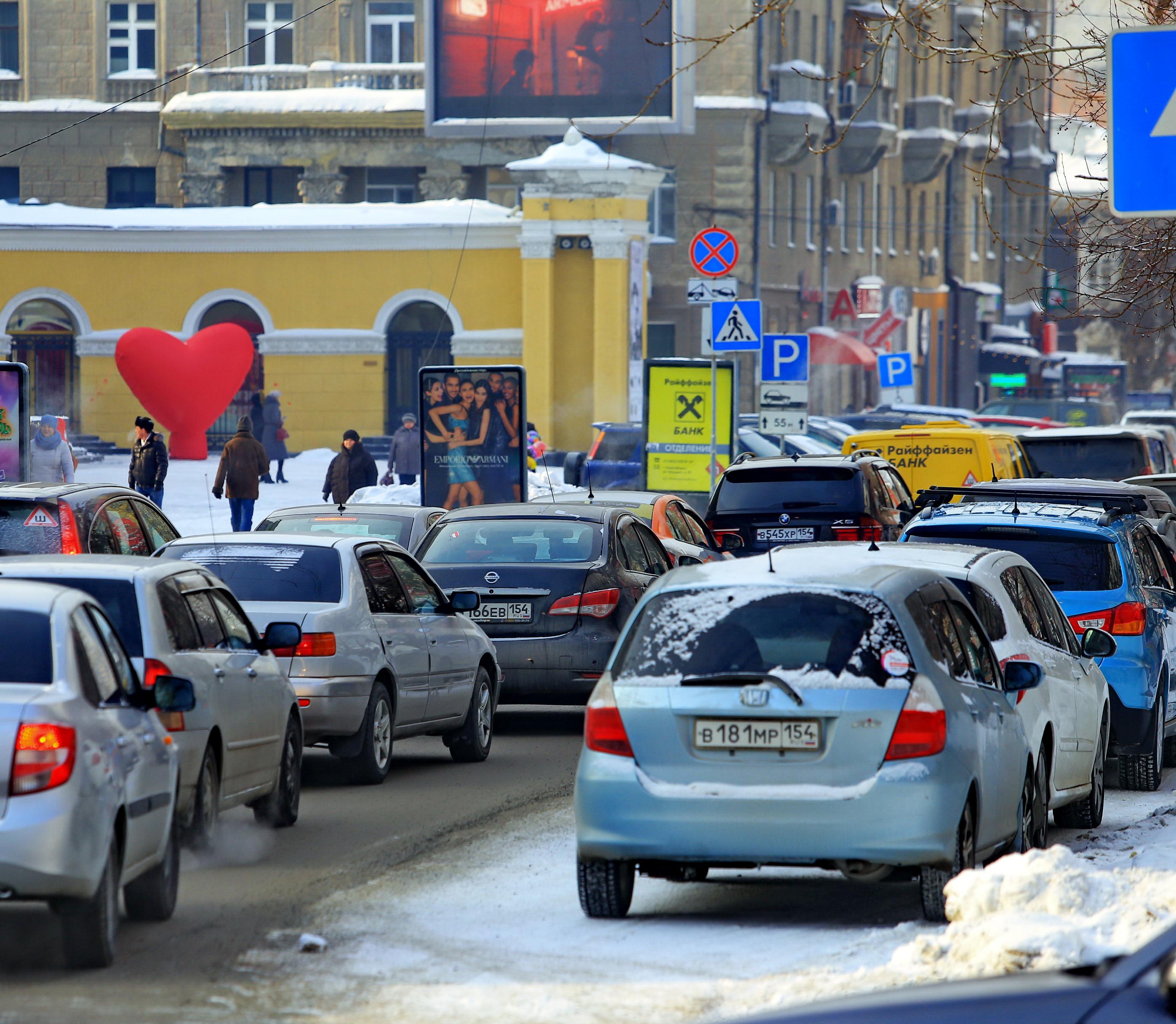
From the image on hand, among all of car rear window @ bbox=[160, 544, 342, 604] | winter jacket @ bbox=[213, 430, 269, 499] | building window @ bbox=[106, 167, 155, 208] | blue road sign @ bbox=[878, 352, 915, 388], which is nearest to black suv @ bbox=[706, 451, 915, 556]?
car rear window @ bbox=[160, 544, 342, 604]

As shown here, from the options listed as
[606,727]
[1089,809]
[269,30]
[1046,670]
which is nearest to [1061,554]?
[1089,809]

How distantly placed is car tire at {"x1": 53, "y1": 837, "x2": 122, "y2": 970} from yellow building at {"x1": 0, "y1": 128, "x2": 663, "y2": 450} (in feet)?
117

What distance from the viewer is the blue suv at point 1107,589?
11.5 metres

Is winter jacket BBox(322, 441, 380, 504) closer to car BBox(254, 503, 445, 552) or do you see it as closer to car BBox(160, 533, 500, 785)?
car BBox(254, 503, 445, 552)

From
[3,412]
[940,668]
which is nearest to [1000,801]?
[940,668]

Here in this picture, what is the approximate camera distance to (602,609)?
532 inches

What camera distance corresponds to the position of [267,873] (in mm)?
8492

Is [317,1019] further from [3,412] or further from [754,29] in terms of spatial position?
[754,29]

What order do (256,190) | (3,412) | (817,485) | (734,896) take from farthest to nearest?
(256,190)
(3,412)
(817,485)
(734,896)

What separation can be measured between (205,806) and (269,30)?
4996cm

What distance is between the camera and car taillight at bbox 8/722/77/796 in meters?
6.38

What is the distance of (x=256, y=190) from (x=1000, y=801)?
161ft

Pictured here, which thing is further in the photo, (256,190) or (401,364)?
(256,190)

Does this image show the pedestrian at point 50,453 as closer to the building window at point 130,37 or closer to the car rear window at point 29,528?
the car rear window at point 29,528
